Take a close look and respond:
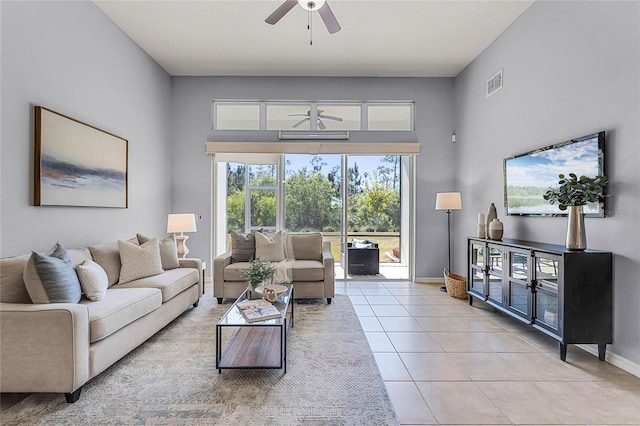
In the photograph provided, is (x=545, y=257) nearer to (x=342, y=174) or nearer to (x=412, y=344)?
(x=412, y=344)

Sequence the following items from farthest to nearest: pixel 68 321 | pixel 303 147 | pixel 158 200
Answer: pixel 303 147, pixel 158 200, pixel 68 321

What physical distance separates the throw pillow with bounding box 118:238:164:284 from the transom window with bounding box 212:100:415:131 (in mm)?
2723

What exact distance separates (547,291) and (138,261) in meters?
3.82

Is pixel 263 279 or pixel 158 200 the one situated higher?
pixel 158 200

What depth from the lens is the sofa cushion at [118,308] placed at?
2.19 metres

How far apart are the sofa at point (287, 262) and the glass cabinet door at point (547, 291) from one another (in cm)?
220

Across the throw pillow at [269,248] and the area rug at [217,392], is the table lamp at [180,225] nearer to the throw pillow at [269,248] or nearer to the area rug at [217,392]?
the throw pillow at [269,248]

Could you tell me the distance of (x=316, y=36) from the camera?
418 cm

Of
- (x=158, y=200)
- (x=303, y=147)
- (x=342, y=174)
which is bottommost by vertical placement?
(x=158, y=200)

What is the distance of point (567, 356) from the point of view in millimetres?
2742

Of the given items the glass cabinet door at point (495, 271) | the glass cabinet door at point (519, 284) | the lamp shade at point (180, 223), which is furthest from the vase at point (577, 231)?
the lamp shade at point (180, 223)

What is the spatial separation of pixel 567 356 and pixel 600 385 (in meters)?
0.47

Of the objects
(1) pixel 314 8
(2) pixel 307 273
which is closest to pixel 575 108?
(1) pixel 314 8

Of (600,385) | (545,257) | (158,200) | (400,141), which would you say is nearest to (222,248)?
(158,200)
